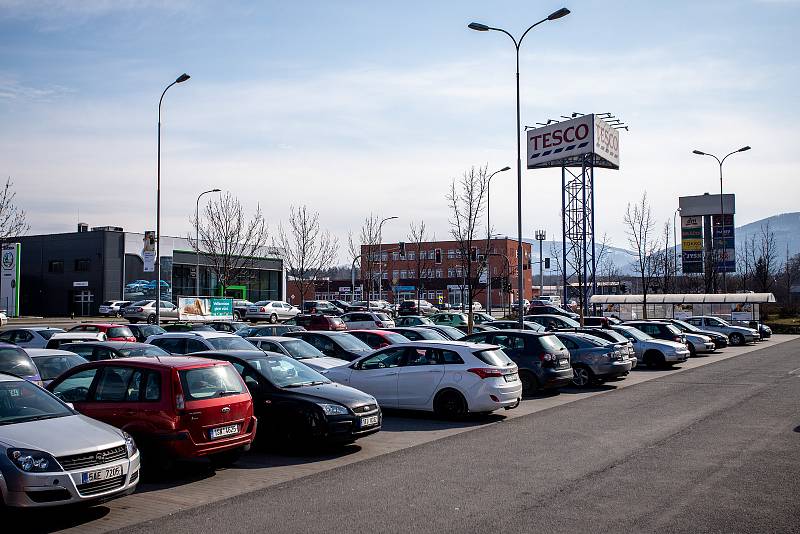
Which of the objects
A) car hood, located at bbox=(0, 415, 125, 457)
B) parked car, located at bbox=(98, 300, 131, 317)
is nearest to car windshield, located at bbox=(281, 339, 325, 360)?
car hood, located at bbox=(0, 415, 125, 457)

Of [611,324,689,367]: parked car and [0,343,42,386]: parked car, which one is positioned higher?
[0,343,42,386]: parked car

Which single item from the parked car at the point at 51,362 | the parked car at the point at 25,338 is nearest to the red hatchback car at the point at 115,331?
the parked car at the point at 25,338

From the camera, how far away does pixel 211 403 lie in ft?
30.3

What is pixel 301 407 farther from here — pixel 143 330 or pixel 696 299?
pixel 696 299

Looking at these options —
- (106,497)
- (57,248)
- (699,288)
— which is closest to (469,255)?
(106,497)

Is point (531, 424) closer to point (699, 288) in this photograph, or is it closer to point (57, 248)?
point (57, 248)

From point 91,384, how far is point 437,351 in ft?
21.7

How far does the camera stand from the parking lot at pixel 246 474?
770cm

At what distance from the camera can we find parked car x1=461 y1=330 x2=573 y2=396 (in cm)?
1716

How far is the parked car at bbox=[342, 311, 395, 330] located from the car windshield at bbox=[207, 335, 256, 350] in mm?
21005

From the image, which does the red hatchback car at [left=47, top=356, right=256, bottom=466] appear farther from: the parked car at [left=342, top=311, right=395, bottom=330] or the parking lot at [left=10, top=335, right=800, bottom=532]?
the parked car at [left=342, top=311, right=395, bottom=330]

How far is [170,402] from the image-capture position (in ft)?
29.5

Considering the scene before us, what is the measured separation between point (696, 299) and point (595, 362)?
31016mm

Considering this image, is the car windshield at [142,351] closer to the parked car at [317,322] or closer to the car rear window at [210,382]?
the car rear window at [210,382]
